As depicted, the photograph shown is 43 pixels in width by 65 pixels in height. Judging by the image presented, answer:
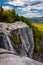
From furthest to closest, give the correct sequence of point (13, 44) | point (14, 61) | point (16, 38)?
point (16, 38) < point (13, 44) < point (14, 61)

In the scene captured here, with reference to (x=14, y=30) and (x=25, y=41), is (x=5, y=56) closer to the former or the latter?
(x=14, y=30)

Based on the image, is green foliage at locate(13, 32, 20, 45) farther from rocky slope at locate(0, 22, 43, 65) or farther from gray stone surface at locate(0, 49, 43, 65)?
gray stone surface at locate(0, 49, 43, 65)

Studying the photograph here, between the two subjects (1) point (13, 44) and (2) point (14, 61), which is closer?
(2) point (14, 61)

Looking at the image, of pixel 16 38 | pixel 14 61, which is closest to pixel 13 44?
pixel 16 38

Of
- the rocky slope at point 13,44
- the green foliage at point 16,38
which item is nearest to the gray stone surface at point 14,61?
the rocky slope at point 13,44

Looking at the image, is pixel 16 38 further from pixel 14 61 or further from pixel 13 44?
pixel 14 61

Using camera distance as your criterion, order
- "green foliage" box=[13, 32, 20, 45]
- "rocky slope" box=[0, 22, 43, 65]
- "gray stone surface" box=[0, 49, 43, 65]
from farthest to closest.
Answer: "green foliage" box=[13, 32, 20, 45], "rocky slope" box=[0, 22, 43, 65], "gray stone surface" box=[0, 49, 43, 65]

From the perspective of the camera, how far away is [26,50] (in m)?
14.0

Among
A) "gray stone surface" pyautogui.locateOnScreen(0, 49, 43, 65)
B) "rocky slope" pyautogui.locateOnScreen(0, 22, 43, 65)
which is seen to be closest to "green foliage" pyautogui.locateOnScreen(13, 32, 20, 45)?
"rocky slope" pyautogui.locateOnScreen(0, 22, 43, 65)

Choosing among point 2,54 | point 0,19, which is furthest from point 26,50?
point 2,54

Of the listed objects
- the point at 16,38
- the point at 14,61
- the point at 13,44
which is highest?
the point at 14,61

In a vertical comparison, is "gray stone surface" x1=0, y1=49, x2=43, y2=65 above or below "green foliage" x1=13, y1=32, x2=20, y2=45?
above

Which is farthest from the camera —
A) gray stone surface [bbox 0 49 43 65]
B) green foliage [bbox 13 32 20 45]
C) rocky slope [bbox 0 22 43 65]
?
green foliage [bbox 13 32 20 45]

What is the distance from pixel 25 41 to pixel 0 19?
226 centimetres
